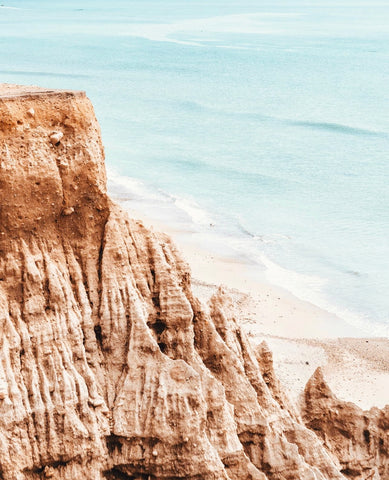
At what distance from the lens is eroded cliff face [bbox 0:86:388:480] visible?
1329 centimetres

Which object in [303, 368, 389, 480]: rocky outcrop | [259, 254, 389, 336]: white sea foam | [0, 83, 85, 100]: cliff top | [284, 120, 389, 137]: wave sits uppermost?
[0, 83, 85, 100]: cliff top

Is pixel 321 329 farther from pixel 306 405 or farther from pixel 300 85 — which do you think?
pixel 300 85

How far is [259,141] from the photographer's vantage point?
89188 millimetres

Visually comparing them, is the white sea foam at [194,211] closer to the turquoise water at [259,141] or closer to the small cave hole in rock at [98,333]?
the turquoise water at [259,141]

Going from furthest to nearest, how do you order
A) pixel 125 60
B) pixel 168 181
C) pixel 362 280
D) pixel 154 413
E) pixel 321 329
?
pixel 125 60 → pixel 168 181 → pixel 362 280 → pixel 321 329 → pixel 154 413

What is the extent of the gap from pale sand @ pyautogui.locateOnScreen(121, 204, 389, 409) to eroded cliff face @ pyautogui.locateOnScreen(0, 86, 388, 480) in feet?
45.5

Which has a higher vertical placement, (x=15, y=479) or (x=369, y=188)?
(x=15, y=479)

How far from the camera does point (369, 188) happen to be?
240 ft

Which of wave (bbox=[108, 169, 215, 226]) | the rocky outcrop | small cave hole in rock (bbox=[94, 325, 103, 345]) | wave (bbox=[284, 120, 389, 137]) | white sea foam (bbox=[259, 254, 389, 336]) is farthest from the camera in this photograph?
wave (bbox=[284, 120, 389, 137])

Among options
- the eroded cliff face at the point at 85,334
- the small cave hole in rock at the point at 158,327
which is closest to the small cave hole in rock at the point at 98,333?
the eroded cliff face at the point at 85,334

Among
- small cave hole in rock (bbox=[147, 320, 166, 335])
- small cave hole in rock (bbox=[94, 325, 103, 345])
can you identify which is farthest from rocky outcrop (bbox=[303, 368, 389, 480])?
small cave hole in rock (bbox=[94, 325, 103, 345])

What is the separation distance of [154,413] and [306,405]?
705 centimetres

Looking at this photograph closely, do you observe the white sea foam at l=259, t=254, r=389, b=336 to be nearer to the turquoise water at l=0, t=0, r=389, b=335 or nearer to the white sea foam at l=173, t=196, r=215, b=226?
Answer: the turquoise water at l=0, t=0, r=389, b=335

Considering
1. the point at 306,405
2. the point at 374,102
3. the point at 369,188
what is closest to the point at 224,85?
the point at 374,102
